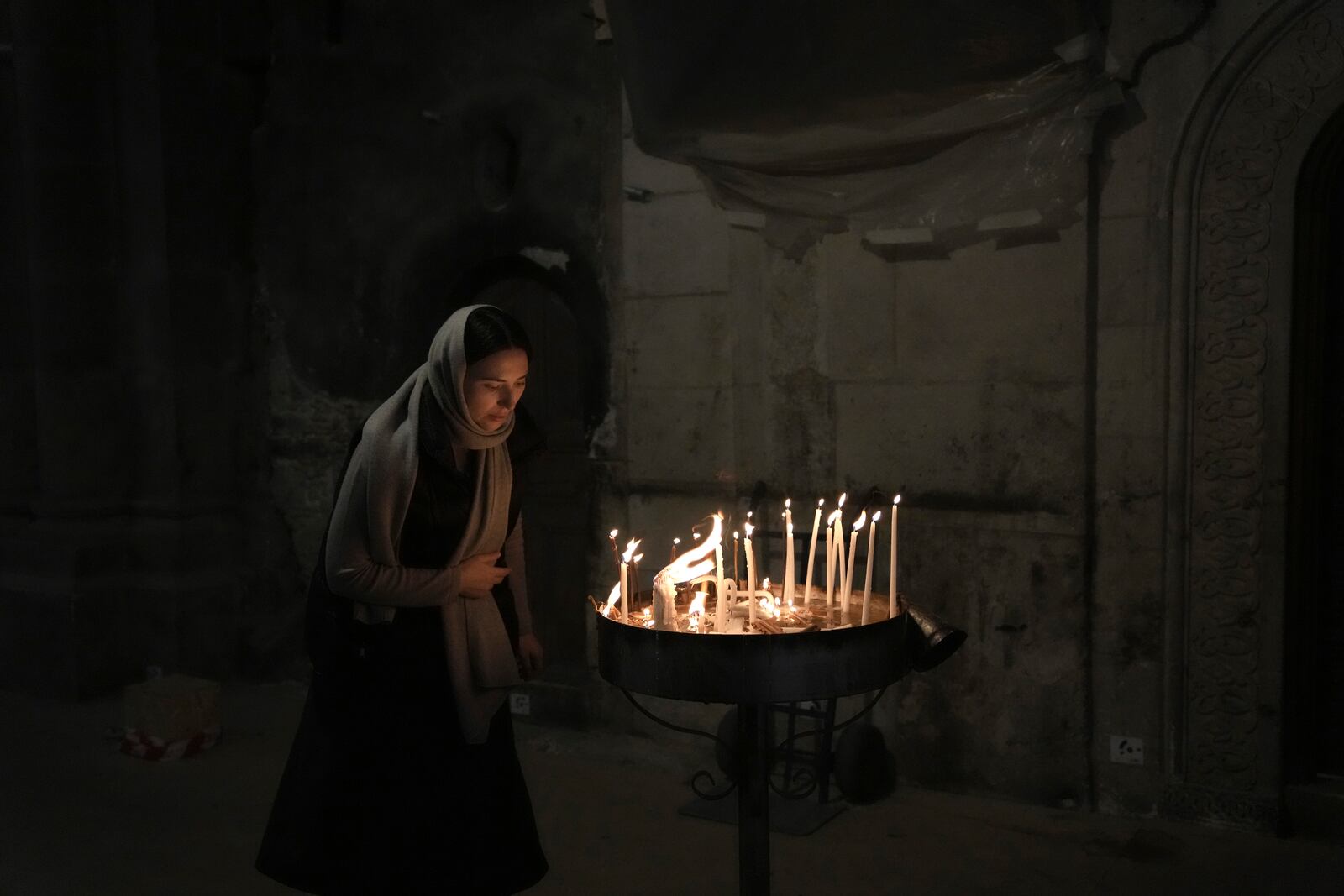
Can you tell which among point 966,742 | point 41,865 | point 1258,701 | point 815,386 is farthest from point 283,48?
point 1258,701

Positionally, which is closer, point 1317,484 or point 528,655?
point 528,655

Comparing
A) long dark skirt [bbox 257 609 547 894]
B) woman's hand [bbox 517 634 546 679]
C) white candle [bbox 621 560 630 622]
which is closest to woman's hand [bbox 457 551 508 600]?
long dark skirt [bbox 257 609 547 894]

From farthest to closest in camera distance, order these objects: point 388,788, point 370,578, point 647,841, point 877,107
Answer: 1. point 877,107
2. point 647,841
3. point 388,788
4. point 370,578

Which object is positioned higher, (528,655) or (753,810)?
(528,655)

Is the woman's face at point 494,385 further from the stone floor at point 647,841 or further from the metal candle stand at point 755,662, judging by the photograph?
the stone floor at point 647,841

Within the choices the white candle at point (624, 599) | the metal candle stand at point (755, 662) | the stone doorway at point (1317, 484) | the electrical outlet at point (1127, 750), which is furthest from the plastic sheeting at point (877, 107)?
the white candle at point (624, 599)

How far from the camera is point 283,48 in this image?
26.0ft

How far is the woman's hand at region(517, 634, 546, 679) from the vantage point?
3.87 meters

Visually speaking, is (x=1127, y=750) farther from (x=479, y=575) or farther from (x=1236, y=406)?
(x=479, y=575)

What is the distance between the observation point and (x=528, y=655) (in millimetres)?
3873

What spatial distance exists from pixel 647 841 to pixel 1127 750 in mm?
2110

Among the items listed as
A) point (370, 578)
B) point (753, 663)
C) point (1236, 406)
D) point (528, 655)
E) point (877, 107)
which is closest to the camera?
point (753, 663)

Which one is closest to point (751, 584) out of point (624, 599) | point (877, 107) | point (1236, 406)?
point (624, 599)

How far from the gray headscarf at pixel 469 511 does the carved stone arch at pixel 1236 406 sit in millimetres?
2983
